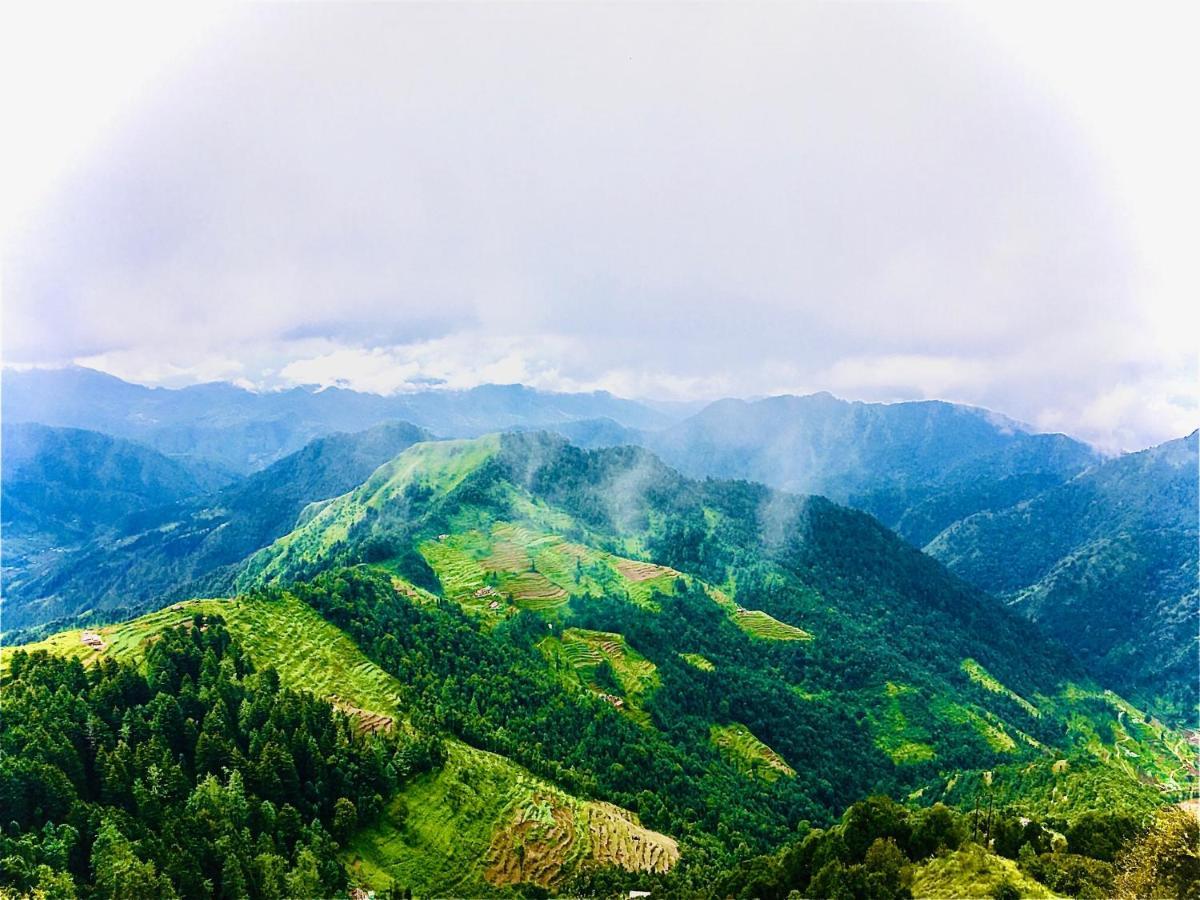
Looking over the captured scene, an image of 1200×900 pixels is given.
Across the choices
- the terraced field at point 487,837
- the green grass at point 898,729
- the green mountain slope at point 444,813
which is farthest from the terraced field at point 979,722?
the terraced field at point 487,837

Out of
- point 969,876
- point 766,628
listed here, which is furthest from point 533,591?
point 969,876

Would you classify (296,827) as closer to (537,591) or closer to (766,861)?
(766,861)

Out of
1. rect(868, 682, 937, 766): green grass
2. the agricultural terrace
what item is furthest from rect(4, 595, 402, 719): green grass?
rect(868, 682, 937, 766): green grass

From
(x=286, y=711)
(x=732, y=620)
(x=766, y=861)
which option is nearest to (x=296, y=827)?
(x=286, y=711)

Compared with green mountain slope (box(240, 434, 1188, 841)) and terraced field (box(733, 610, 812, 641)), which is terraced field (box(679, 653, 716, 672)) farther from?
terraced field (box(733, 610, 812, 641))

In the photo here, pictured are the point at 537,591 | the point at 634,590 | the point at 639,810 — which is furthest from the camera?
the point at 634,590

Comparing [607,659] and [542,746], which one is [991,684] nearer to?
[607,659]

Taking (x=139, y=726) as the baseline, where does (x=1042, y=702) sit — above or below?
below

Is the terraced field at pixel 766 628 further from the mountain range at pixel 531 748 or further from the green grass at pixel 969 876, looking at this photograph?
the green grass at pixel 969 876
